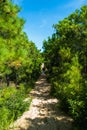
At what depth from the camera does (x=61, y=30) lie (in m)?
32.1

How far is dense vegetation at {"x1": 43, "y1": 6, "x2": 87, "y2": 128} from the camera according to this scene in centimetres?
2084

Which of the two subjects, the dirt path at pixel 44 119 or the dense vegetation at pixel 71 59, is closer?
the dirt path at pixel 44 119

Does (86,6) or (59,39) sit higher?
(86,6)

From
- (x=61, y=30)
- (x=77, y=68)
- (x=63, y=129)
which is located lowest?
(x=63, y=129)

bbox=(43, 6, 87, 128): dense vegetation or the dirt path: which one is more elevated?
bbox=(43, 6, 87, 128): dense vegetation

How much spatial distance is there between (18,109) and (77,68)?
5.44m

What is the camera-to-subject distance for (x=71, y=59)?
23.9 metres

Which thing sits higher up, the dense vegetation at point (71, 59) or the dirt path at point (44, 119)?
the dense vegetation at point (71, 59)

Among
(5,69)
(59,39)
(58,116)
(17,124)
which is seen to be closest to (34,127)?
(17,124)

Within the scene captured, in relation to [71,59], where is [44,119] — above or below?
below

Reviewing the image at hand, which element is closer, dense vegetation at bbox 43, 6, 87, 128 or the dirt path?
the dirt path

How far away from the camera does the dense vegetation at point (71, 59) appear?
20837 millimetres

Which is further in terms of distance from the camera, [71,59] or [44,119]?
[71,59]

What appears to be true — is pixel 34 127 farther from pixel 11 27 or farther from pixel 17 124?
pixel 11 27
